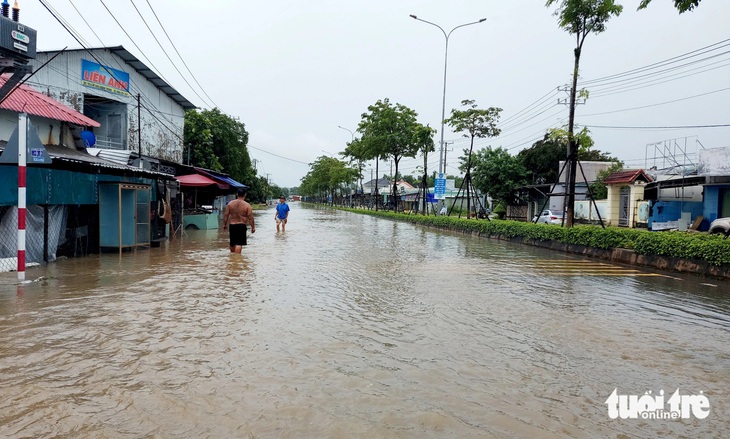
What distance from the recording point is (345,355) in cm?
507

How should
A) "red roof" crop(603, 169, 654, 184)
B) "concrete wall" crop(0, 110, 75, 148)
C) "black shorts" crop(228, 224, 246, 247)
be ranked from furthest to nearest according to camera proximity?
"red roof" crop(603, 169, 654, 184) → "concrete wall" crop(0, 110, 75, 148) → "black shorts" crop(228, 224, 246, 247)

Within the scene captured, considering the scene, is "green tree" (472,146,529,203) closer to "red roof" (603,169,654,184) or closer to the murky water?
"red roof" (603,169,654,184)

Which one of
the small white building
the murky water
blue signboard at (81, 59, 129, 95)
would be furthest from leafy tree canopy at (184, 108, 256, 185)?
the murky water

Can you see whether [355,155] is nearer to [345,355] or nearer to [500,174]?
[500,174]

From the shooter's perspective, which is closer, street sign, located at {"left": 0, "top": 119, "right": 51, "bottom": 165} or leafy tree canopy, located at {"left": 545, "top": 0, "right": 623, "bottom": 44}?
street sign, located at {"left": 0, "top": 119, "right": 51, "bottom": 165}

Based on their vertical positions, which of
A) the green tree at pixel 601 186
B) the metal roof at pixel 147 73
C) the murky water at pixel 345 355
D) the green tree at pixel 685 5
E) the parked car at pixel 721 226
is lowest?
the murky water at pixel 345 355

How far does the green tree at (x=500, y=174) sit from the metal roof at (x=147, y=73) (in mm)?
25345

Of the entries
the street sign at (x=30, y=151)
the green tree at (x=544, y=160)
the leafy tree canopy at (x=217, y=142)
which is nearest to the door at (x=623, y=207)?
the green tree at (x=544, y=160)

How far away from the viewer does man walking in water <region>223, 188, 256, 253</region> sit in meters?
12.6

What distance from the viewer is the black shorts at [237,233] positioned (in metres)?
13.0

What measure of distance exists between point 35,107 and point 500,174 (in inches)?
1429

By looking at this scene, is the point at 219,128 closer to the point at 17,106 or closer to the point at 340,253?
the point at 17,106

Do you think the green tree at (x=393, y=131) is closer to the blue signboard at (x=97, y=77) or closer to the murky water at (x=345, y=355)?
the blue signboard at (x=97, y=77)

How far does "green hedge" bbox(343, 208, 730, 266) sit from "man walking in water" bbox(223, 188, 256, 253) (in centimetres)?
1085
